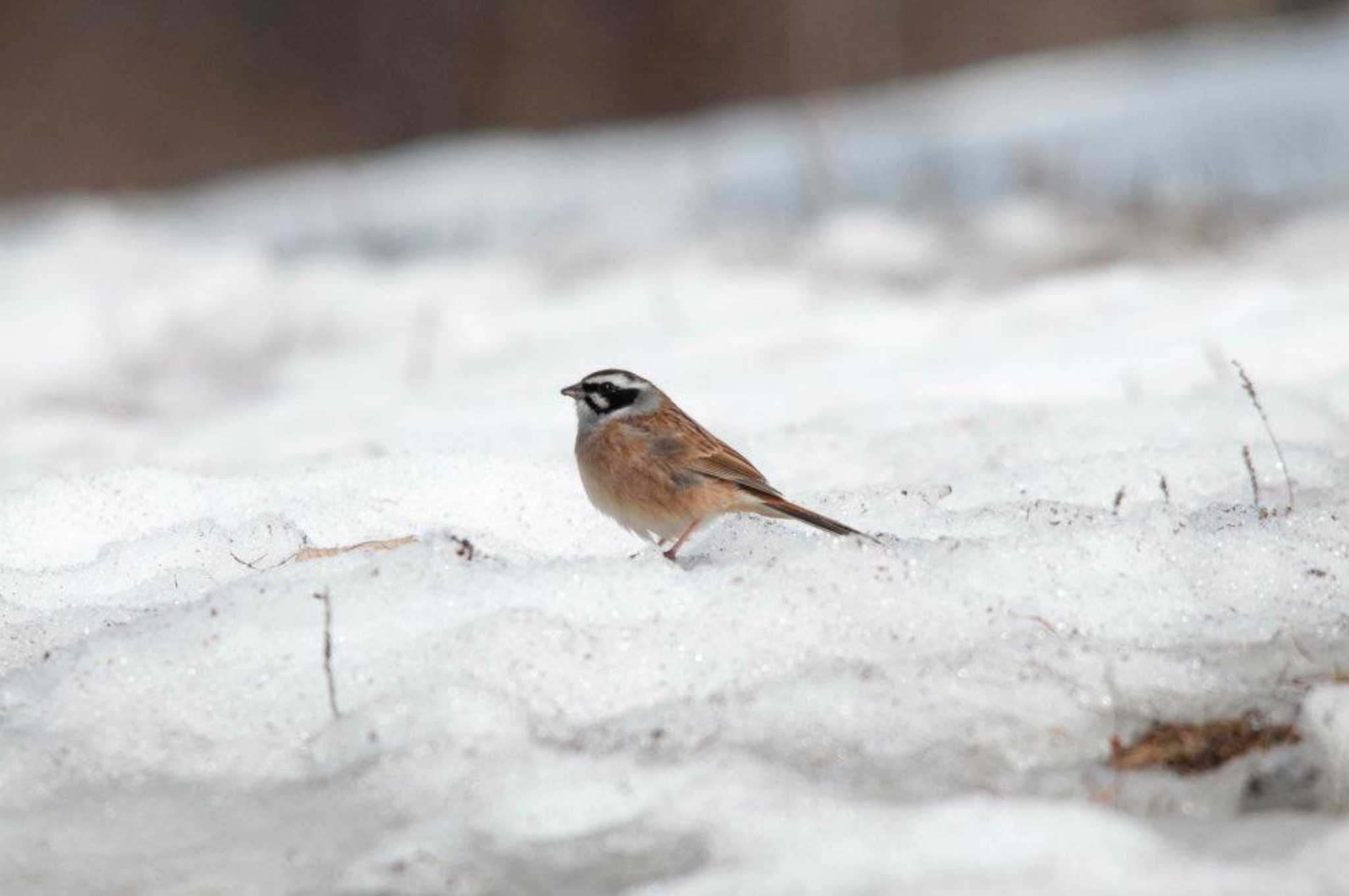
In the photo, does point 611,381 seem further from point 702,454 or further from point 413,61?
point 413,61

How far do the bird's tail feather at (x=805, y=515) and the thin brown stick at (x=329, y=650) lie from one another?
1.19 metres

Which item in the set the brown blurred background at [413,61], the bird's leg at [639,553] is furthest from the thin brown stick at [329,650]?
the brown blurred background at [413,61]

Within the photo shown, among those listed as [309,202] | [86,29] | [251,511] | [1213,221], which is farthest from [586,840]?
[86,29]

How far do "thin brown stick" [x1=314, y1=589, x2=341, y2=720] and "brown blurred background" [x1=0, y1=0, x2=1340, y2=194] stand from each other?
20.4 m

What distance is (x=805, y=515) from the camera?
3.98 m

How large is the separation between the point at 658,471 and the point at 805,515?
658 mm

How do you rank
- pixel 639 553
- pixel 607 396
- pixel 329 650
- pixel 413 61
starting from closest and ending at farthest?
1. pixel 329 650
2. pixel 639 553
3. pixel 607 396
4. pixel 413 61

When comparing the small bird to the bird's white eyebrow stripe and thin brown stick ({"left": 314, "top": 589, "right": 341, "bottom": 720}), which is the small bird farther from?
thin brown stick ({"left": 314, "top": 589, "right": 341, "bottom": 720})

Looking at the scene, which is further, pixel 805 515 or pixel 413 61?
pixel 413 61

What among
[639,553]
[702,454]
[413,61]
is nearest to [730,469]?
[702,454]

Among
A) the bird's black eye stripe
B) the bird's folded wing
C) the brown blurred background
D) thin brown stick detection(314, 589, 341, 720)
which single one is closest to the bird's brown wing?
the bird's folded wing

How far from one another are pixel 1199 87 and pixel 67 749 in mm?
16777

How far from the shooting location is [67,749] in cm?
288

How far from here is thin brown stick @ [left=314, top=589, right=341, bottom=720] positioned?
2883 millimetres
